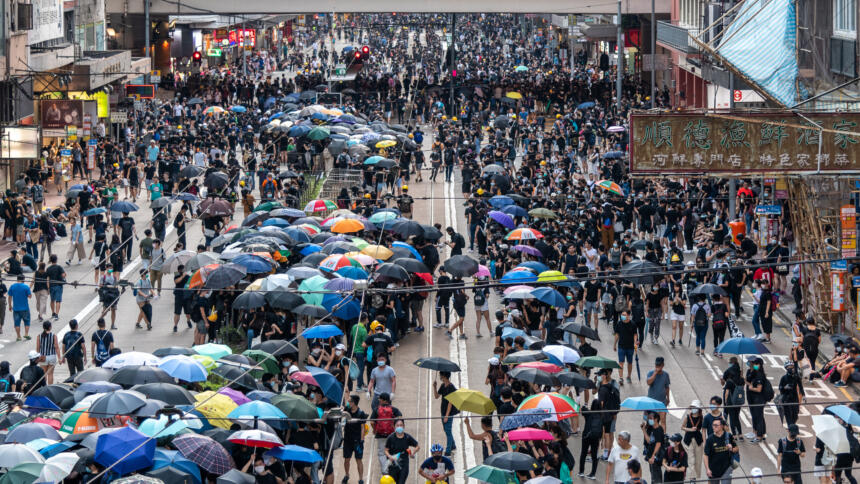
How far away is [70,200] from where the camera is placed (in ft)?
112

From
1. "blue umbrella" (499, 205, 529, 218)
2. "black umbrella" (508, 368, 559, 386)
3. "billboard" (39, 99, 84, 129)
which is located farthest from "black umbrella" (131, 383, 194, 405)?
"billboard" (39, 99, 84, 129)

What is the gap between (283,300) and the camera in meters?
22.0

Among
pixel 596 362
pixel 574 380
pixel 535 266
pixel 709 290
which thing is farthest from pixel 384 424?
pixel 709 290

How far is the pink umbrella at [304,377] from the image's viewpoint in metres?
17.3

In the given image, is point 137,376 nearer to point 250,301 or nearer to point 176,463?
point 176,463

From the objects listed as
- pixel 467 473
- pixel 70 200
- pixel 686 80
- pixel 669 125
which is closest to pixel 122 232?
pixel 70 200

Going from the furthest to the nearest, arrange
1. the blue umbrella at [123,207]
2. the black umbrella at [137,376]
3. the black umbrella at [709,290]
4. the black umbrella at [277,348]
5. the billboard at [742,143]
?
1. the blue umbrella at [123,207]
2. the black umbrella at [709,290]
3. the billboard at [742,143]
4. the black umbrella at [277,348]
5. the black umbrella at [137,376]

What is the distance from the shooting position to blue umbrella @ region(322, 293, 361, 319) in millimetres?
21922

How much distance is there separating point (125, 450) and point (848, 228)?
16581 mm

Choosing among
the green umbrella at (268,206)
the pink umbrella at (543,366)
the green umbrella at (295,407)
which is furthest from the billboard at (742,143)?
the green umbrella at (268,206)

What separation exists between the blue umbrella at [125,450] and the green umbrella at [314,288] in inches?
307

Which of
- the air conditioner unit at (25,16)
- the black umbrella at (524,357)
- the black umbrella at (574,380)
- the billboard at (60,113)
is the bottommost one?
the black umbrella at (574,380)

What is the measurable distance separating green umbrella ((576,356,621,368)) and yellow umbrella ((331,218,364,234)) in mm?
9902

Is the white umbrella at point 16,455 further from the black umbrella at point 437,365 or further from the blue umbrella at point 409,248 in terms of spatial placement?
the blue umbrella at point 409,248
